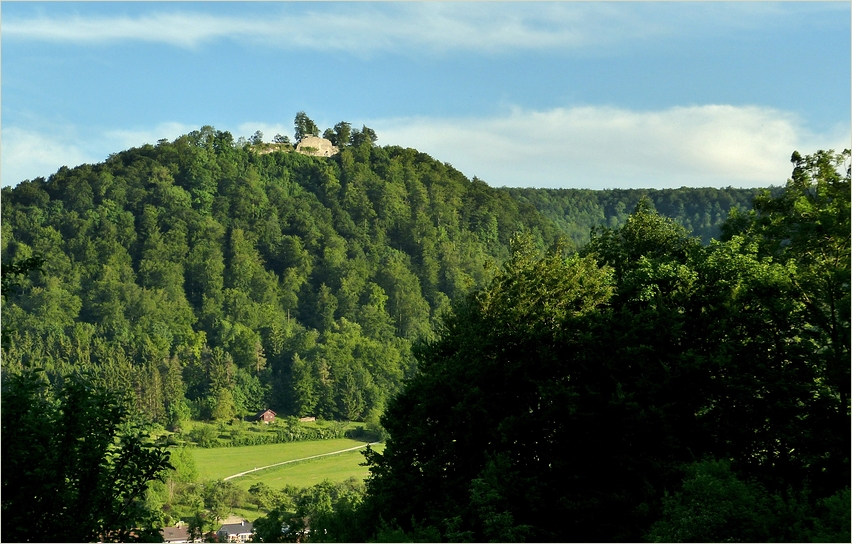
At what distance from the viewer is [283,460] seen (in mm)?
92375

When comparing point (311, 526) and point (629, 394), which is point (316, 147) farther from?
point (629, 394)

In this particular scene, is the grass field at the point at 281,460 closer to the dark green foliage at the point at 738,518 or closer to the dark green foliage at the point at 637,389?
the dark green foliage at the point at 637,389

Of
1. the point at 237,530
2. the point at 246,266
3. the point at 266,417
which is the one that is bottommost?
the point at 266,417

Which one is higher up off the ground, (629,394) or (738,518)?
(629,394)

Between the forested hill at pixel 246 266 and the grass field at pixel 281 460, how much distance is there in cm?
1518

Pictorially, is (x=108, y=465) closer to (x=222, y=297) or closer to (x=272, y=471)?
(x=272, y=471)

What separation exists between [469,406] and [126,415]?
10.0 meters

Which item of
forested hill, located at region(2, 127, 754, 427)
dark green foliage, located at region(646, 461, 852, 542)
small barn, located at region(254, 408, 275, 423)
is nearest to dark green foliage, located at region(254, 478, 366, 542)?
dark green foliage, located at region(646, 461, 852, 542)

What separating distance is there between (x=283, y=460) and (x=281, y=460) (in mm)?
176

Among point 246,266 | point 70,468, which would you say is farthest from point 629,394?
point 246,266

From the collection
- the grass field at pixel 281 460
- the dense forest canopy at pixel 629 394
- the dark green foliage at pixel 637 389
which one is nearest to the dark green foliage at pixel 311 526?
the dense forest canopy at pixel 629 394

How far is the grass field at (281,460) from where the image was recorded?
271 feet

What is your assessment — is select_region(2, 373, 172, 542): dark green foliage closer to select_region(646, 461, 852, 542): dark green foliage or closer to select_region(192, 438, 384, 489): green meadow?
select_region(646, 461, 852, 542): dark green foliage

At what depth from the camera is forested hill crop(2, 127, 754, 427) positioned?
414ft
